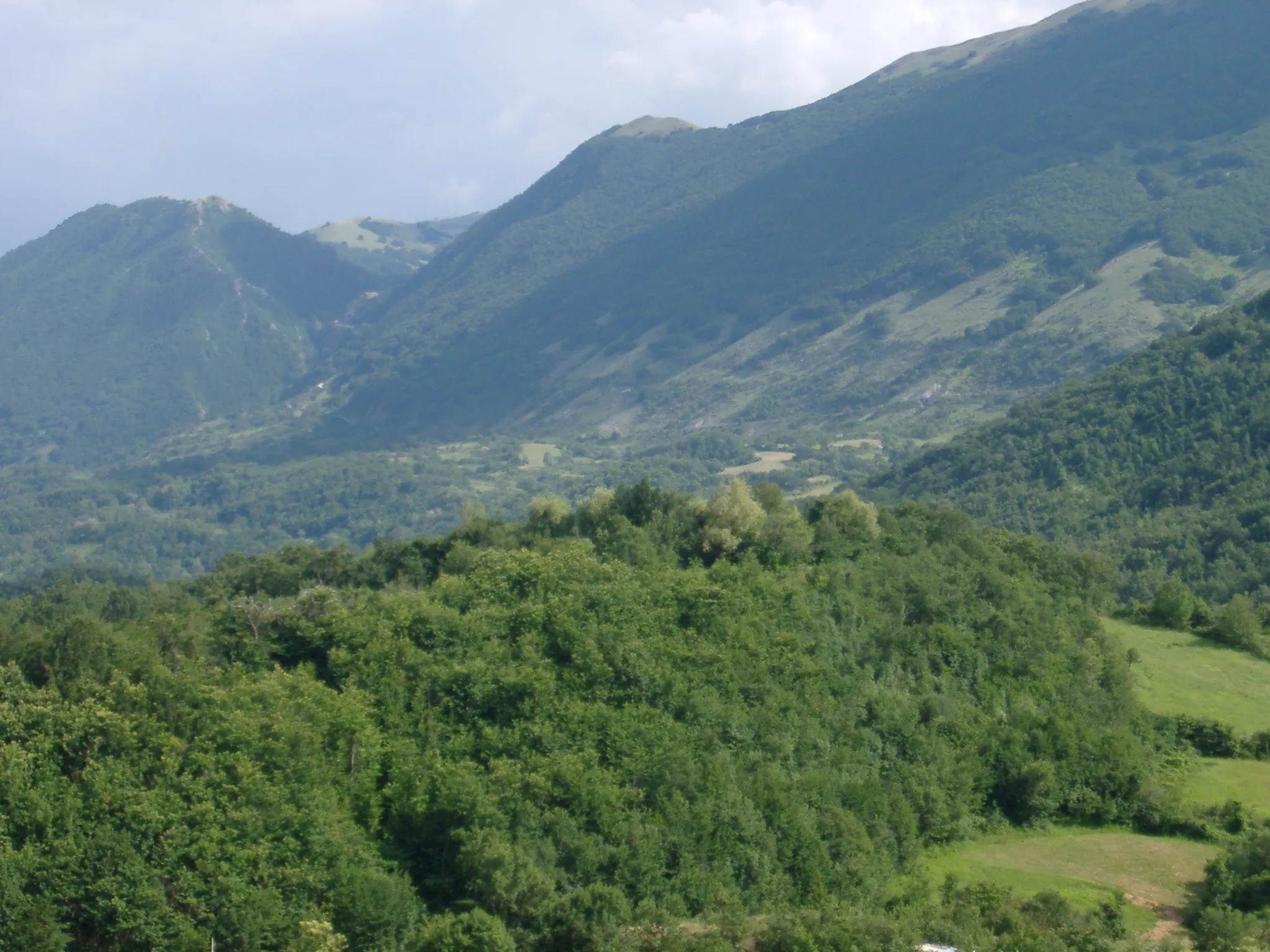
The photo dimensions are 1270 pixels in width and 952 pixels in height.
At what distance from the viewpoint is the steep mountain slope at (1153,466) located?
8031cm

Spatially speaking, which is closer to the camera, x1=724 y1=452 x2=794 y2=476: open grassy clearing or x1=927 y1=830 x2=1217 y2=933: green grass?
x1=927 y1=830 x2=1217 y2=933: green grass

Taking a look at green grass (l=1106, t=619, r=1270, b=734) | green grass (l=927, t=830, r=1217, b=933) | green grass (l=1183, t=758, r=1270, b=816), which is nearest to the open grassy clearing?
green grass (l=1106, t=619, r=1270, b=734)

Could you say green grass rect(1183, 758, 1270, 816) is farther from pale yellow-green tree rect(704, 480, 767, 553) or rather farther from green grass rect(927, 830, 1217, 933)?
A: pale yellow-green tree rect(704, 480, 767, 553)

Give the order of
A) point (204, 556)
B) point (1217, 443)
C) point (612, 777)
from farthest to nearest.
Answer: point (204, 556), point (1217, 443), point (612, 777)

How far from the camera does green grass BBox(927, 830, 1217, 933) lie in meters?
37.5

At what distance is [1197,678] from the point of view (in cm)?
5491

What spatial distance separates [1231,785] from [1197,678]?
980cm

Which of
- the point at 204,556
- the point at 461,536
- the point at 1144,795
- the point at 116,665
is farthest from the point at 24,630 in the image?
the point at 204,556

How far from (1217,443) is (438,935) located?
2955 inches

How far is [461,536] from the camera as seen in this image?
185 feet

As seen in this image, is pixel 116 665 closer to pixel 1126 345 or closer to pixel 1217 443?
pixel 1217 443

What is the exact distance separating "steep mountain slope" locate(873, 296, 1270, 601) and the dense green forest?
29935 millimetres

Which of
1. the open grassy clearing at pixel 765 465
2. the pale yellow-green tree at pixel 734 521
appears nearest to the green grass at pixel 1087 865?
the pale yellow-green tree at pixel 734 521

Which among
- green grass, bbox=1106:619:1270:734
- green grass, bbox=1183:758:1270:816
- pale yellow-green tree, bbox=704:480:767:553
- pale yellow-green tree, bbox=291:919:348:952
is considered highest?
pale yellow-green tree, bbox=704:480:767:553
